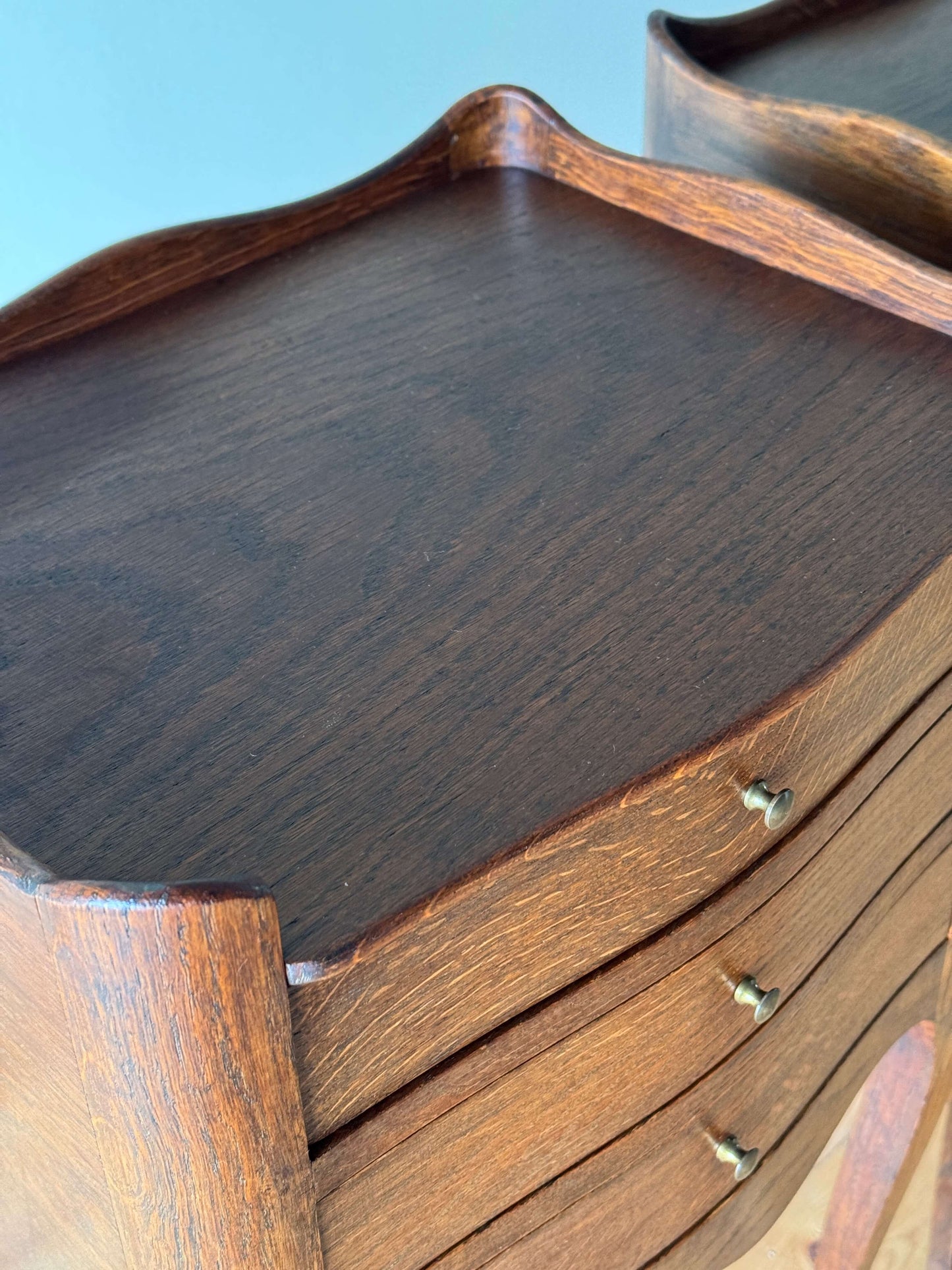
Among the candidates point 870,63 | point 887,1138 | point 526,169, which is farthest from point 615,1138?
point 870,63

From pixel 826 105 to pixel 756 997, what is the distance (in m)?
0.60

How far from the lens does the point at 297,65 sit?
4.00ft

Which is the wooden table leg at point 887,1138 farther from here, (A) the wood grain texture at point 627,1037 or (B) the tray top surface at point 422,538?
(B) the tray top surface at point 422,538

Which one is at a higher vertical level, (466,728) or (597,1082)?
(466,728)

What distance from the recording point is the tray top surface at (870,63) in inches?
39.3

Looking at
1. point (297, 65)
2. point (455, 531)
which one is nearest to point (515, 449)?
point (455, 531)

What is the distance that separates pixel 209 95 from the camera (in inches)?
45.3

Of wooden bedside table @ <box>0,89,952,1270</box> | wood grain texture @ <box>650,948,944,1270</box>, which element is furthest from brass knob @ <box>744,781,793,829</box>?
wood grain texture @ <box>650,948,944,1270</box>

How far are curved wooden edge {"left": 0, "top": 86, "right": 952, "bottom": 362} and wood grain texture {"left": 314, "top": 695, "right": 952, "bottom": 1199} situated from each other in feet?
0.95

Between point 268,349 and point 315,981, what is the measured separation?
0.45m

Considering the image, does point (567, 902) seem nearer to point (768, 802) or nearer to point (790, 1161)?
point (768, 802)

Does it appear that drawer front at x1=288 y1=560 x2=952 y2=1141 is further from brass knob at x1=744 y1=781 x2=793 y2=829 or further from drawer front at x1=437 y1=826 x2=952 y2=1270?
drawer front at x1=437 y1=826 x2=952 y2=1270

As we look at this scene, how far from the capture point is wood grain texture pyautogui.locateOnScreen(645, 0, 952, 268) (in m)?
0.88

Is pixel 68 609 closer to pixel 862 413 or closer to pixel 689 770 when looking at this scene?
pixel 689 770
